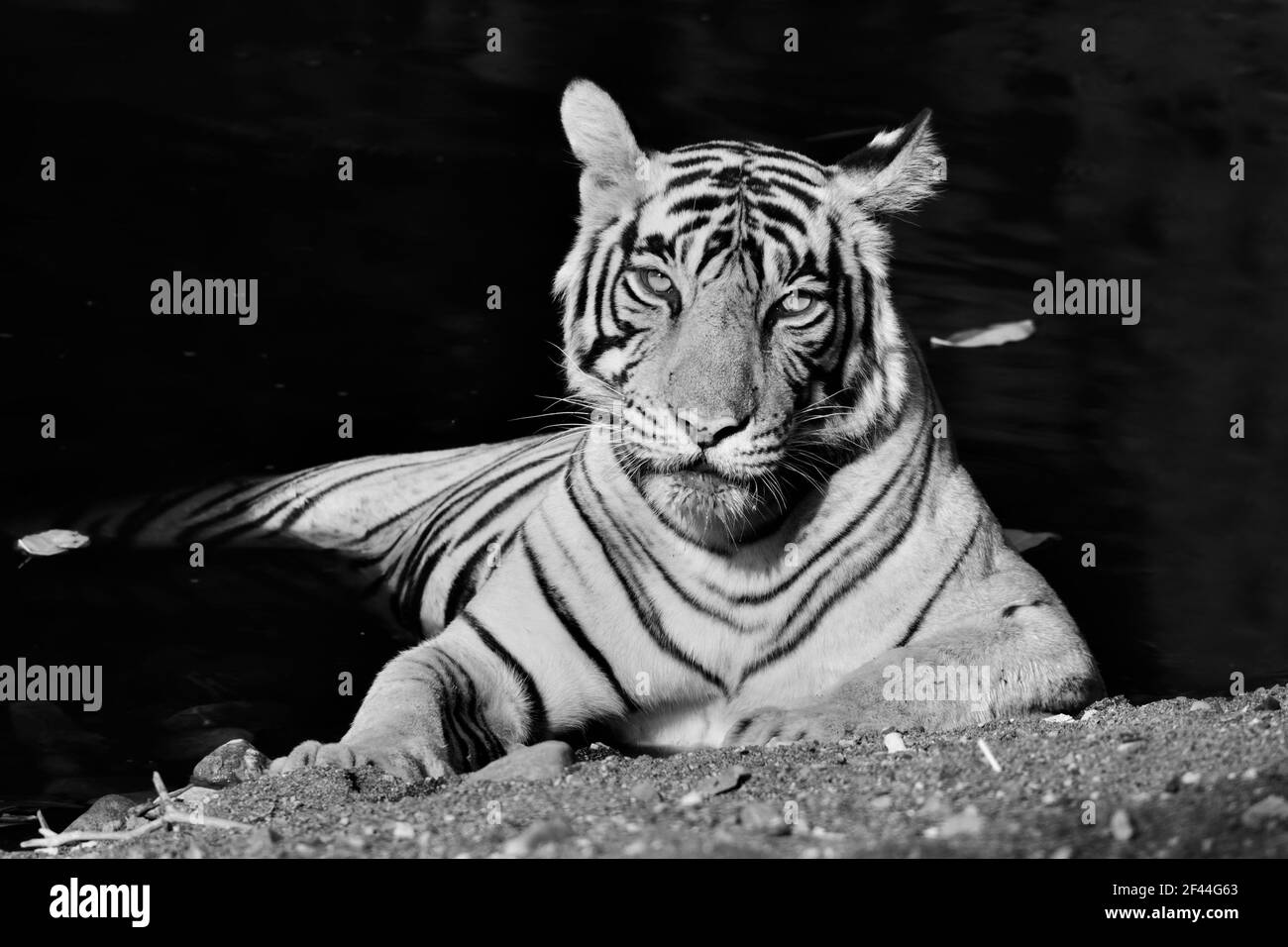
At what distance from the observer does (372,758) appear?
11.9ft

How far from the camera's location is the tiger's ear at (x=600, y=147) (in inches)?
170

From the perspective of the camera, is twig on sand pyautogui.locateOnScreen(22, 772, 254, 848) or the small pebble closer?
the small pebble

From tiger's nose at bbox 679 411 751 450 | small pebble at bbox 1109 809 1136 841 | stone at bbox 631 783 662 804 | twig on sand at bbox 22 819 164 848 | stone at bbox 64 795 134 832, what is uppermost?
tiger's nose at bbox 679 411 751 450

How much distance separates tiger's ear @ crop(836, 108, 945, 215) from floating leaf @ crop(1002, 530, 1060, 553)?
212 centimetres

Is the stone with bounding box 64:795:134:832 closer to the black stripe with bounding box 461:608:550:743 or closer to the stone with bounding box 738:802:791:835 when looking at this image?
the black stripe with bounding box 461:608:550:743

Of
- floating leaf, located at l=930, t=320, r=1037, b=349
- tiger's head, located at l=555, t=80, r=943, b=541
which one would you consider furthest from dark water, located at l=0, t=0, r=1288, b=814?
tiger's head, located at l=555, t=80, r=943, b=541

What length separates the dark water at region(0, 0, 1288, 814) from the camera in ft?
19.0

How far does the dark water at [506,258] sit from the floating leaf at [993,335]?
0.06m

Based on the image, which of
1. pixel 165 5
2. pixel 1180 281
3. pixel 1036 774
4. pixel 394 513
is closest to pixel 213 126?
pixel 165 5

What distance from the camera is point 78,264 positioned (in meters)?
7.74

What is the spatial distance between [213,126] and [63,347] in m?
2.13

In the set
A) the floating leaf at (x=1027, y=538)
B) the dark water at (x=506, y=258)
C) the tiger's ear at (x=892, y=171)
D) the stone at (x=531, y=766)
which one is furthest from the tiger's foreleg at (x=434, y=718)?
the floating leaf at (x=1027, y=538)
